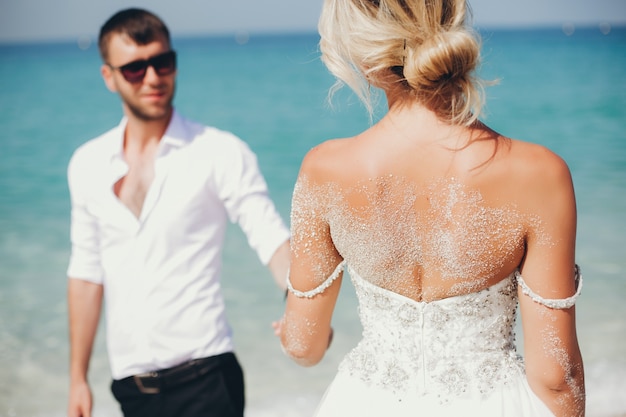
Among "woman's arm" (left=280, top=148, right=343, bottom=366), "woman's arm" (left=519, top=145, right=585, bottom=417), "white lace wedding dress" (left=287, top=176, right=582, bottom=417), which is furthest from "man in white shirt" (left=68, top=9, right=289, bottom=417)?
"woman's arm" (left=519, top=145, right=585, bottom=417)

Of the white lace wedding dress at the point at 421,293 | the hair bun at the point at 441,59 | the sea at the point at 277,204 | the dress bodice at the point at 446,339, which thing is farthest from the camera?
the sea at the point at 277,204

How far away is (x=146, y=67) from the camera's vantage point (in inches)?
136

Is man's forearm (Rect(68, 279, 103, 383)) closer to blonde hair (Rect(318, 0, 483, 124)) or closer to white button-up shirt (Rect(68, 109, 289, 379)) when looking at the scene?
white button-up shirt (Rect(68, 109, 289, 379))

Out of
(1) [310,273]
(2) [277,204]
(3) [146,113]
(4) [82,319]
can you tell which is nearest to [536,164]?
(1) [310,273]

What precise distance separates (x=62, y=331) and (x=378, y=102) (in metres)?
6.81

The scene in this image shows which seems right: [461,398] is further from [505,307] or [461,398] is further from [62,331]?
[62,331]

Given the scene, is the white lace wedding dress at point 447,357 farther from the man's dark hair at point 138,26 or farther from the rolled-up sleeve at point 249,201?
the man's dark hair at point 138,26

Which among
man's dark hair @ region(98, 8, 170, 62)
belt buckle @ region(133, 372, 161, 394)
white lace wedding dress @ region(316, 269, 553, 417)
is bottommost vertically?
belt buckle @ region(133, 372, 161, 394)

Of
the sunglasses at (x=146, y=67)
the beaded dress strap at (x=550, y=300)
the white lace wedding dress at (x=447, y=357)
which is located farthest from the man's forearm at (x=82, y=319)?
the beaded dress strap at (x=550, y=300)

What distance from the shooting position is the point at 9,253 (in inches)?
412

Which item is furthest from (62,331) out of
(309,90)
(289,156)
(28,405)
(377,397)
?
(309,90)

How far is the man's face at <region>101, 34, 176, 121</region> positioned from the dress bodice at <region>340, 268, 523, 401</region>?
5.74 feet

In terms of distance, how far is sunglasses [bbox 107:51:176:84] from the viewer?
11.3 ft

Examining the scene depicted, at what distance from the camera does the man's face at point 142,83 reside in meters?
3.40
